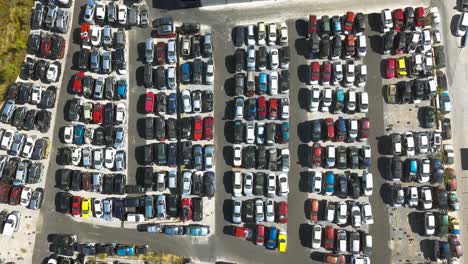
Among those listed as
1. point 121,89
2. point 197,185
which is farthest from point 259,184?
point 121,89

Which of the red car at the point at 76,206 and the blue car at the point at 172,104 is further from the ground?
the blue car at the point at 172,104

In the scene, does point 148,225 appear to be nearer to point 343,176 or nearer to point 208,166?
point 208,166

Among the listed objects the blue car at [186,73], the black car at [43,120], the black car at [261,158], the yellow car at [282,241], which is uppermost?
the blue car at [186,73]

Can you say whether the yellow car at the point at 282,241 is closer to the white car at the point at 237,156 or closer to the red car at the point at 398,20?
the white car at the point at 237,156

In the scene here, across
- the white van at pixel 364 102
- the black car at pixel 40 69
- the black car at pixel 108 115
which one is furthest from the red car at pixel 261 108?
the black car at pixel 40 69

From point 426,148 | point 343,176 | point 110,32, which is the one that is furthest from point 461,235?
point 110,32

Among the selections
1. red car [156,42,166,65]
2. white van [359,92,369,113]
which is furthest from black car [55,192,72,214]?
white van [359,92,369,113]

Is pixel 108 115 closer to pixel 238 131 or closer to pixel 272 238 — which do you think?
pixel 238 131
